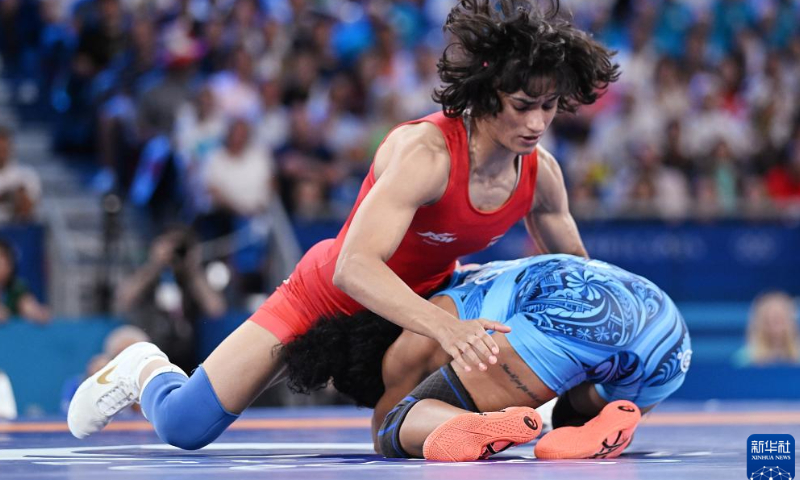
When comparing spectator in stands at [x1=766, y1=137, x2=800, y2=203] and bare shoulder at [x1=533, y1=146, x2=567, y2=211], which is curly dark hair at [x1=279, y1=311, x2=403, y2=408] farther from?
spectator in stands at [x1=766, y1=137, x2=800, y2=203]

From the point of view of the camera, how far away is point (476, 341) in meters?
3.11

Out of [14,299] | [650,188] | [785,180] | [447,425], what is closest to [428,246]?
[447,425]

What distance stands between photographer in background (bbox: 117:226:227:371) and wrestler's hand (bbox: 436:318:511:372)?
158 inches

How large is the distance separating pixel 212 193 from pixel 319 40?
208 centimetres

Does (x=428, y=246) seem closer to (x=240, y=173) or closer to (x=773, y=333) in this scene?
(x=773, y=333)

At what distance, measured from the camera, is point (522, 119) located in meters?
3.48

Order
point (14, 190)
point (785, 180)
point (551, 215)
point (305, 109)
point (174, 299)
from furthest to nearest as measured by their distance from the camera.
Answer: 1. point (785, 180)
2. point (305, 109)
3. point (14, 190)
4. point (174, 299)
5. point (551, 215)

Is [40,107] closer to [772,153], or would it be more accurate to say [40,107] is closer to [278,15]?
[278,15]

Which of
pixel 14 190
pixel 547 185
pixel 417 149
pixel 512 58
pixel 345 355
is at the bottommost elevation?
pixel 14 190

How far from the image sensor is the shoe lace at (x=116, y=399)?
396 centimetres

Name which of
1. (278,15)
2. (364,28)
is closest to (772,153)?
(364,28)

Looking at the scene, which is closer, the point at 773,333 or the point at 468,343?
the point at 468,343

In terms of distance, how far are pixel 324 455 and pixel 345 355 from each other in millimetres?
310

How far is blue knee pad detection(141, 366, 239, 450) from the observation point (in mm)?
3746
